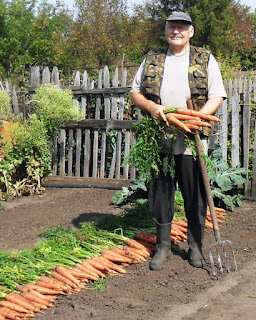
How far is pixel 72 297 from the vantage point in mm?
3666

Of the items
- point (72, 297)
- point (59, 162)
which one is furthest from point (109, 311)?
point (59, 162)

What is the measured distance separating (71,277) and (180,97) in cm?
171

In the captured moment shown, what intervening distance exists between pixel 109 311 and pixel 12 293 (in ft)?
2.43

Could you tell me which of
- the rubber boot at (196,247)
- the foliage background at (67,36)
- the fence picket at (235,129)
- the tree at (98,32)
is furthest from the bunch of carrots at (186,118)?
the tree at (98,32)

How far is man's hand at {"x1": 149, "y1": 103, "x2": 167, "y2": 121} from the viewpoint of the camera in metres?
3.84

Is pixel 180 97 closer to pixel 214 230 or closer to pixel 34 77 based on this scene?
pixel 214 230

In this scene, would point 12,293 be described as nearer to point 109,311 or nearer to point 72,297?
point 72,297

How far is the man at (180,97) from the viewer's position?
13.0 feet

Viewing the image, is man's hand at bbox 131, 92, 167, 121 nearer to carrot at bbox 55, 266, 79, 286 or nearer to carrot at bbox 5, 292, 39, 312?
carrot at bbox 55, 266, 79, 286

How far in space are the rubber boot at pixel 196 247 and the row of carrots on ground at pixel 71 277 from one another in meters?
0.44

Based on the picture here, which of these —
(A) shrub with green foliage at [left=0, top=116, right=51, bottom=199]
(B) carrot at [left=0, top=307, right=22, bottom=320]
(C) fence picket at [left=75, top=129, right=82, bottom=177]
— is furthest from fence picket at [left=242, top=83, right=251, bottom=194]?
(B) carrot at [left=0, top=307, right=22, bottom=320]

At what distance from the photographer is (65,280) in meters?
3.77

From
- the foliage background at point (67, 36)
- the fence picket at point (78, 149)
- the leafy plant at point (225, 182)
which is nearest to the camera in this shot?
the leafy plant at point (225, 182)

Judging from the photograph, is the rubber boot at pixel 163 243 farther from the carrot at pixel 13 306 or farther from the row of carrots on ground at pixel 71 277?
the carrot at pixel 13 306
